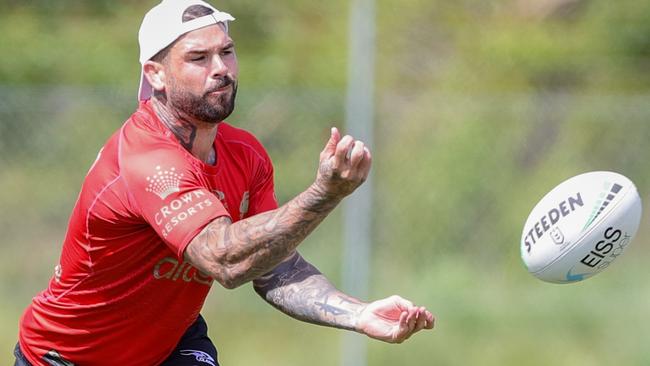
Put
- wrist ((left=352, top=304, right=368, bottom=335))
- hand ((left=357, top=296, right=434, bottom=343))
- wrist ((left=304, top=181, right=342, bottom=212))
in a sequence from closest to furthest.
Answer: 1. wrist ((left=304, top=181, right=342, bottom=212))
2. hand ((left=357, top=296, right=434, bottom=343))
3. wrist ((left=352, top=304, right=368, bottom=335))

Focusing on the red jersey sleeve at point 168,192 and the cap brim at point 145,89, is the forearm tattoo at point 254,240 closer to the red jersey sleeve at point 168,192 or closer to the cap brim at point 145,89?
the red jersey sleeve at point 168,192

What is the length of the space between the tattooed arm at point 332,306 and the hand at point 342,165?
0.64m

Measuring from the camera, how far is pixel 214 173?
4566 millimetres

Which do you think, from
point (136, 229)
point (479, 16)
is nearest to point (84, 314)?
point (136, 229)

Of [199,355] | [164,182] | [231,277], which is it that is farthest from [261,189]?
[231,277]

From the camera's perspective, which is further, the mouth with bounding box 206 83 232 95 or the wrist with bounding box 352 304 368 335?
the mouth with bounding box 206 83 232 95

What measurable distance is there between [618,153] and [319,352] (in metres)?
3.15

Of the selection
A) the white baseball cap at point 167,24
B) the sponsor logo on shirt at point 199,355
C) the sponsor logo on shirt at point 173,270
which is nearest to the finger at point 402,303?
the sponsor logo on shirt at point 173,270

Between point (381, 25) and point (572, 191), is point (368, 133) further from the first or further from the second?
point (381, 25)

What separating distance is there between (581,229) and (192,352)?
192cm

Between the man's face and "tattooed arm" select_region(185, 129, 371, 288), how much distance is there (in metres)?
0.62

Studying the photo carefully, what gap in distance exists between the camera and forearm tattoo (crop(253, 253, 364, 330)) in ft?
14.6

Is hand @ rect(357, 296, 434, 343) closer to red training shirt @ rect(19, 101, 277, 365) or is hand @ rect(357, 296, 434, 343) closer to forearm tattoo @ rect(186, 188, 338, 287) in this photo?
forearm tattoo @ rect(186, 188, 338, 287)

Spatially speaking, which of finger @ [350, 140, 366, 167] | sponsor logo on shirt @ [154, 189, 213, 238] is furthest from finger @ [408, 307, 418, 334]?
sponsor logo on shirt @ [154, 189, 213, 238]
